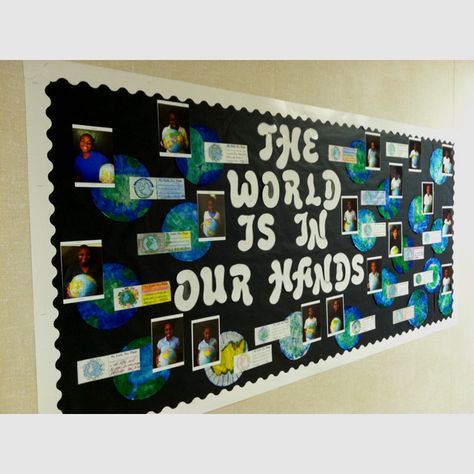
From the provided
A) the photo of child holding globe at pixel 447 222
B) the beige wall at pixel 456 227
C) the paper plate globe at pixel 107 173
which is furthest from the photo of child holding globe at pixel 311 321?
the photo of child holding globe at pixel 447 222

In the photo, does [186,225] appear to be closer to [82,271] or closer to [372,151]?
[82,271]

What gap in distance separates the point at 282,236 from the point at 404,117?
91cm

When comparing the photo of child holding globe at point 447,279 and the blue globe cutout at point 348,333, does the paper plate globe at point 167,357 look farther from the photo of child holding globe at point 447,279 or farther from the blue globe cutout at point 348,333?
the photo of child holding globe at point 447,279

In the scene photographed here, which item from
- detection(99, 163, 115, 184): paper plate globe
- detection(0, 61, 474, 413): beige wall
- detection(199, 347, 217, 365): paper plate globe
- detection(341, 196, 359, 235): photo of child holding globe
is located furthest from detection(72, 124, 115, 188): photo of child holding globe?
detection(341, 196, 359, 235): photo of child holding globe

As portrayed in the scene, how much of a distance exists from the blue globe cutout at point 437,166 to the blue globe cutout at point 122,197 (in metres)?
1.49

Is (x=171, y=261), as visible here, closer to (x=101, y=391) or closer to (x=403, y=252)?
(x=101, y=391)

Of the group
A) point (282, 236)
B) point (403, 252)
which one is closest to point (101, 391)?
point (282, 236)

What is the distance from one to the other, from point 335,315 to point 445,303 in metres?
0.85

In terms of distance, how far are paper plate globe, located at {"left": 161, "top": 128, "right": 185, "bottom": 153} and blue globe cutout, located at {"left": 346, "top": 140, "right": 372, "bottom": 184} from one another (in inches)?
29.1

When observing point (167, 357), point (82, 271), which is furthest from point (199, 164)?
point (167, 357)

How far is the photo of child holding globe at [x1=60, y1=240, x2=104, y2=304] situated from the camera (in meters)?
1.06

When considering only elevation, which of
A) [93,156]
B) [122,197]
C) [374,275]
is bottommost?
[374,275]

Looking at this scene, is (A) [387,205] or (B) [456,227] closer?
(A) [387,205]

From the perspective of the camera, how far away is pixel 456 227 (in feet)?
7.40
